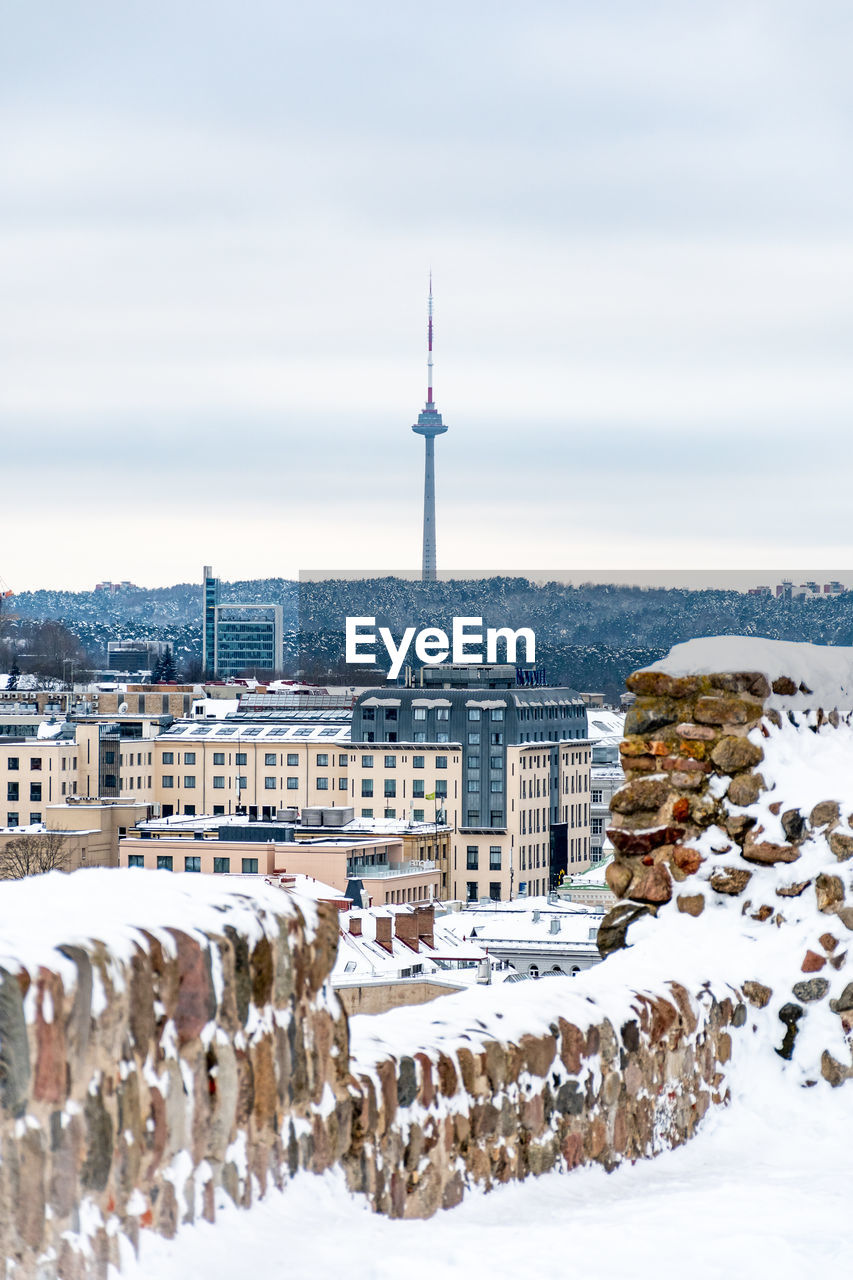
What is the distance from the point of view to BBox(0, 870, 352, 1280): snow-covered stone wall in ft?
12.2

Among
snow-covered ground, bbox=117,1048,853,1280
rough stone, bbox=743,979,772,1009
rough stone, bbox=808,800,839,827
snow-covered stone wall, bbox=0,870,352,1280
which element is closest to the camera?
snow-covered stone wall, bbox=0,870,352,1280

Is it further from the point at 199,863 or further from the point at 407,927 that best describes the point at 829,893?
the point at 199,863

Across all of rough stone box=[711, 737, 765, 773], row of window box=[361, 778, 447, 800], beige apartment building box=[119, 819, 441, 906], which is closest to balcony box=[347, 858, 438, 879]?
beige apartment building box=[119, 819, 441, 906]

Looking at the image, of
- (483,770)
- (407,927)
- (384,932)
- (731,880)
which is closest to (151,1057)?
(731,880)

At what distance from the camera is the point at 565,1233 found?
4.72 m

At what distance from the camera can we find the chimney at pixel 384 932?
40.6 m

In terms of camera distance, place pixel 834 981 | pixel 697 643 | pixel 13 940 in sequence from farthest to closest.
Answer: pixel 697 643, pixel 834 981, pixel 13 940

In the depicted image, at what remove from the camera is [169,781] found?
9231 centimetres

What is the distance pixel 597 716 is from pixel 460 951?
68.6 m

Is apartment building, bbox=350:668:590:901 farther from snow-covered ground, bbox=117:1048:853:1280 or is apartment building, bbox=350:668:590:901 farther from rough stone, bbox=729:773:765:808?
snow-covered ground, bbox=117:1048:853:1280

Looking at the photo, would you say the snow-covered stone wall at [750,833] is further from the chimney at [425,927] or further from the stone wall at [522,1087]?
the chimney at [425,927]

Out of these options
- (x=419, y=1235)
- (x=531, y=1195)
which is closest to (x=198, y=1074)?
(x=419, y=1235)

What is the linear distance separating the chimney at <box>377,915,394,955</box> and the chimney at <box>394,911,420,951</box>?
1529 millimetres

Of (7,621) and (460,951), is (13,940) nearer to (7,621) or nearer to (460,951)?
(460,951)
